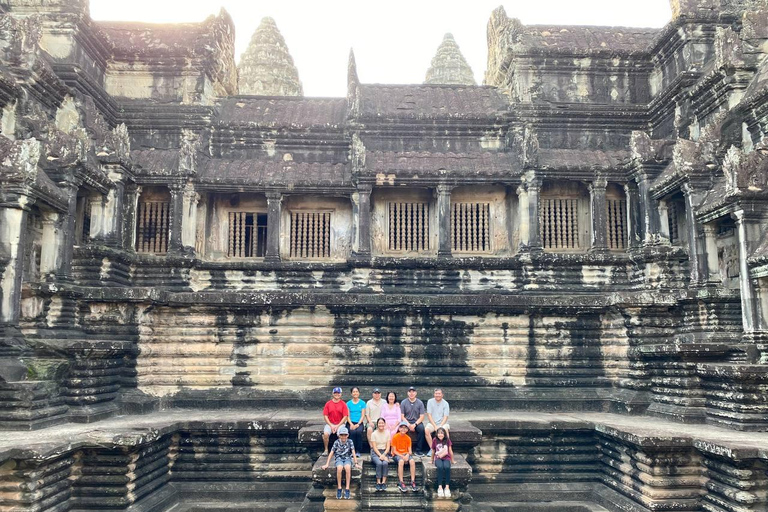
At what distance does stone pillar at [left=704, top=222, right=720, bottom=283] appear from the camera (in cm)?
1236

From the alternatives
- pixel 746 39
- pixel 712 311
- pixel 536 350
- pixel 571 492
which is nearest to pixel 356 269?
pixel 536 350

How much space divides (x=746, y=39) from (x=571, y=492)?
10.1m

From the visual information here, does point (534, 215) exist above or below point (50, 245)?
above

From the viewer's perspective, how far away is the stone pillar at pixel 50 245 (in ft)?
39.3

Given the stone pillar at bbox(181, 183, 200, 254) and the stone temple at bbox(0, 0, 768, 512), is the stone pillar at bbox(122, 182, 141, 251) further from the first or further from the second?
the stone pillar at bbox(181, 183, 200, 254)

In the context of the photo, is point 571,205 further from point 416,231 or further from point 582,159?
point 416,231

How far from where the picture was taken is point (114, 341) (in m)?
11.9

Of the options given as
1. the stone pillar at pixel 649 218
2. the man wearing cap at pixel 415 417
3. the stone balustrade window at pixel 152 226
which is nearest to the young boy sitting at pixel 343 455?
the man wearing cap at pixel 415 417

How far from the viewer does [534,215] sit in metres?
14.8

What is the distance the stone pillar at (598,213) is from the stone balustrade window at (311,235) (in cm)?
674

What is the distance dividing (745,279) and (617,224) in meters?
4.62

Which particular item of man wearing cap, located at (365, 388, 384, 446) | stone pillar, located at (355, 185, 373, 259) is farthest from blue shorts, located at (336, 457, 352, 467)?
stone pillar, located at (355, 185, 373, 259)

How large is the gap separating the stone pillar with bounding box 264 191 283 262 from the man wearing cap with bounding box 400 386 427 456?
6.14m

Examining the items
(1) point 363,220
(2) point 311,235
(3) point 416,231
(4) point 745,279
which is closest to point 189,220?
(2) point 311,235
